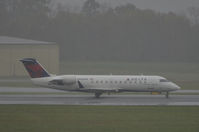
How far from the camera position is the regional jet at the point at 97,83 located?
1630 inches

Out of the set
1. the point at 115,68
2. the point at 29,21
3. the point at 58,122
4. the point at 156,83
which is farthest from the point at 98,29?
the point at 58,122

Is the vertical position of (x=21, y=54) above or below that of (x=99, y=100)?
above

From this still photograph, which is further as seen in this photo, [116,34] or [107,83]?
[116,34]

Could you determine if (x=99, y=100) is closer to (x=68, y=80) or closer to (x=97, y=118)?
(x=68, y=80)

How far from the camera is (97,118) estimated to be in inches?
1101

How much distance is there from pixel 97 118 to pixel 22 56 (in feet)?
147

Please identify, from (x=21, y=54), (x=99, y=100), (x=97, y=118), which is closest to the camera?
(x=97, y=118)

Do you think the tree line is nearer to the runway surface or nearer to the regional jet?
the regional jet

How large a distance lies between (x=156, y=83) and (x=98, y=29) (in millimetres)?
69942

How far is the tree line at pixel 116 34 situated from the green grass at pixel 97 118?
70.3 m

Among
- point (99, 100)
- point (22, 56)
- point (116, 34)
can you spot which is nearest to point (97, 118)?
point (99, 100)

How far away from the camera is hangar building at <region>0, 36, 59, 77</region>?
70.1 meters

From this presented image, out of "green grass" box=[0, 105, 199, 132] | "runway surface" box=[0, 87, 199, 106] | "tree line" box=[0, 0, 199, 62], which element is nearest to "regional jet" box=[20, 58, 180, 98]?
"runway surface" box=[0, 87, 199, 106]

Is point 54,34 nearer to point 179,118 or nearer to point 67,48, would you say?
point 67,48
